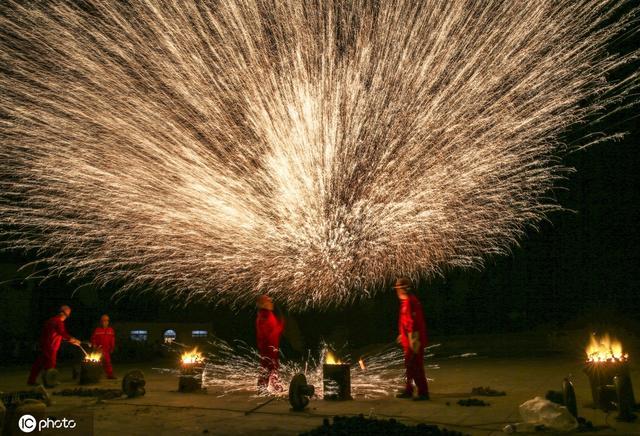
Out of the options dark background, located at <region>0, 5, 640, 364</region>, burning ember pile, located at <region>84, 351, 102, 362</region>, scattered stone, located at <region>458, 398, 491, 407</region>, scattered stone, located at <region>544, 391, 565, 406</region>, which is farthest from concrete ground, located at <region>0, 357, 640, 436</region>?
dark background, located at <region>0, 5, 640, 364</region>

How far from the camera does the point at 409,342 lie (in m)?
7.55

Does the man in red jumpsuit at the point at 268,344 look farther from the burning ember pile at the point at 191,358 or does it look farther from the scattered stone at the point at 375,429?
the scattered stone at the point at 375,429

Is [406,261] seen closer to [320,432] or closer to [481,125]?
[481,125]

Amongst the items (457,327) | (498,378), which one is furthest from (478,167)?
(457,327)

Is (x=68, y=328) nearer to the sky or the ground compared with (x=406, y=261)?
nearer to the ground

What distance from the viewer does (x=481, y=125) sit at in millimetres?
10711

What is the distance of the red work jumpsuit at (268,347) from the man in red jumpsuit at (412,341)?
1.86m

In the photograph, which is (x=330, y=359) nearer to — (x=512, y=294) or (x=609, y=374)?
(x=609, y=374)

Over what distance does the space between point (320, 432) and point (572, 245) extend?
16.9m

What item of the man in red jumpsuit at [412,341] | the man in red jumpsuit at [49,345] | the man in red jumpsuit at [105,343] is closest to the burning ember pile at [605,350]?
the man in red jumpsuit at [412,341]

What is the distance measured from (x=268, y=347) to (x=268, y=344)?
0.14 ft

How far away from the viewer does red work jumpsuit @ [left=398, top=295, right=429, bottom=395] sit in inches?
291

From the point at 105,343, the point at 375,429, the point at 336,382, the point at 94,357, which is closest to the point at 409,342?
the point at 336,382

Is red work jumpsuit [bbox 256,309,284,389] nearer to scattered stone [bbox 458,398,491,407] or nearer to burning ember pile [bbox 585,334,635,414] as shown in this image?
scattered stone [bbox 458,398,491,407]
